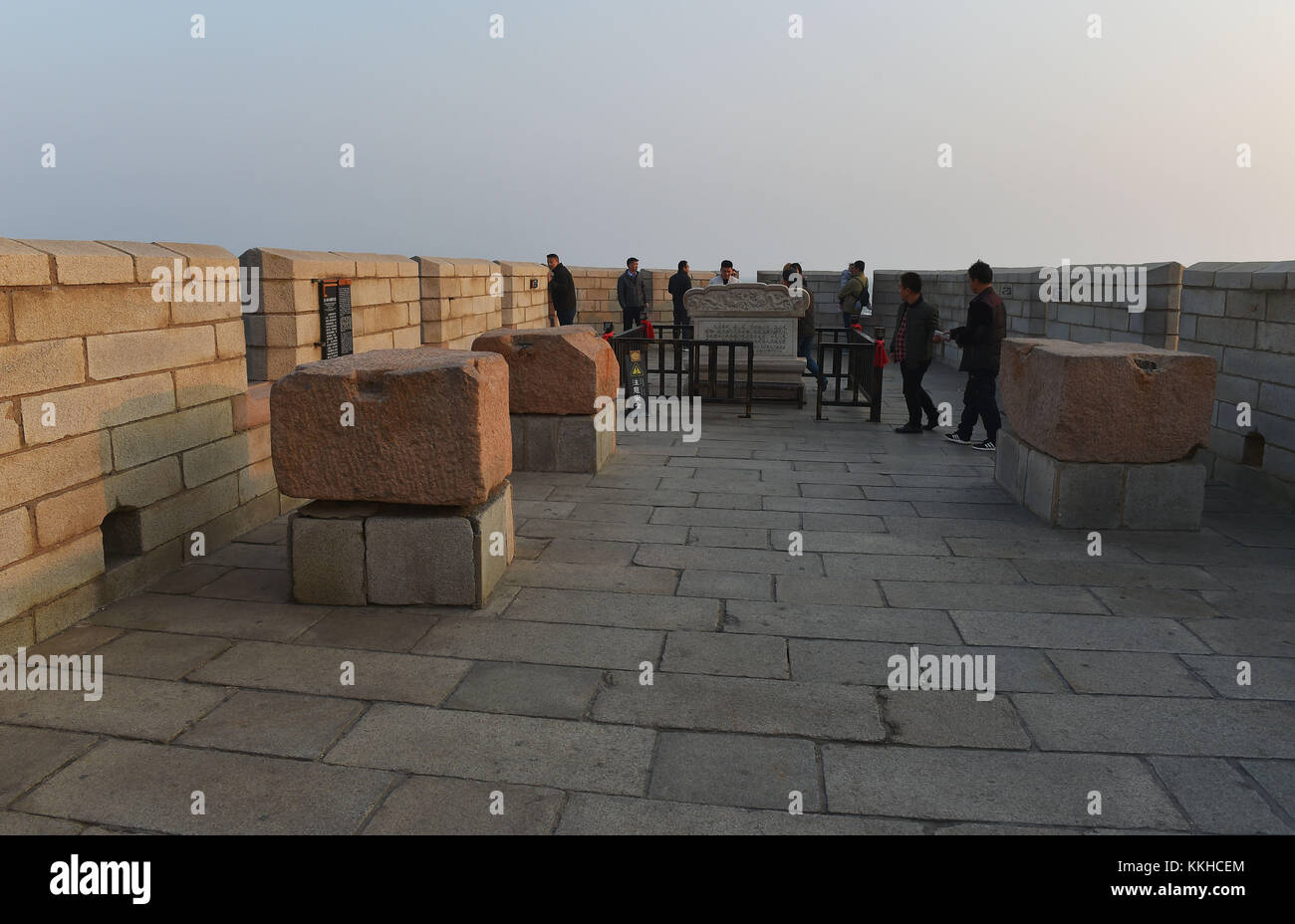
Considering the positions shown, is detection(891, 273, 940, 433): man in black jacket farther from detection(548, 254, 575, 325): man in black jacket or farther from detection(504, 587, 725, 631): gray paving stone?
detection(548, 254, 575, 325): man in black jacket

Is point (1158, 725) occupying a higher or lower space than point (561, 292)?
lower

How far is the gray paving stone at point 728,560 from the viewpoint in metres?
5.17

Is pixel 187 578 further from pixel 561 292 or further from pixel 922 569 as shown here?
pixel 561 292

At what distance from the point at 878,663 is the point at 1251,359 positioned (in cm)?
515

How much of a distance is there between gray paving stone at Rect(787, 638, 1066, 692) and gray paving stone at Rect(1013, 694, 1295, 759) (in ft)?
0.47

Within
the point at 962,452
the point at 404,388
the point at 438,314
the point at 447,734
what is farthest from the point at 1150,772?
the point at 438,314

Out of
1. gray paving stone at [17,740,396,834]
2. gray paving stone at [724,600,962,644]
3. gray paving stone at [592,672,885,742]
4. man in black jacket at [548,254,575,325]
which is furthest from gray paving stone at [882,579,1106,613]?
man in black jacket at [548,254,575,325]

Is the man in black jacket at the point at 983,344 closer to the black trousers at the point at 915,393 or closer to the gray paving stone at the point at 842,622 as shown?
the black trousers at the point at 915,393

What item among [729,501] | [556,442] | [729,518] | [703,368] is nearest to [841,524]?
[729,518]

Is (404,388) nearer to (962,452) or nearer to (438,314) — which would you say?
(438,314)

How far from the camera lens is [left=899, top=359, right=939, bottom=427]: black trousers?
962cm

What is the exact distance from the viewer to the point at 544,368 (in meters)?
7.46

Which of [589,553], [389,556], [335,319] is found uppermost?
[335,319]

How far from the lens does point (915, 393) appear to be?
9750 millimetres
